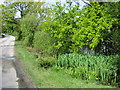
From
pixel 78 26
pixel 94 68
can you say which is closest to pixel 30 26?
pixel 78 26

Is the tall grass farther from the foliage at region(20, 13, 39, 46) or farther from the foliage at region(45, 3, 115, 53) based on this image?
the foliage at region(20, 13, 39, 46)

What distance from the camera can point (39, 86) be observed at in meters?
4.75

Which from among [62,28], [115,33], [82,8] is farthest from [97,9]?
[62,28]

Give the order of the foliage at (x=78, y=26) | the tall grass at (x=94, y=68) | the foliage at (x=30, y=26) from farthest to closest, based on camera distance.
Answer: the foliage at (x=30, y=26), the foliage at (x=78, y=26), the tall grass at (x=94, y=68)

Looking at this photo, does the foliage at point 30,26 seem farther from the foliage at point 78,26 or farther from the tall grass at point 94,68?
the tall grass at point 94,68

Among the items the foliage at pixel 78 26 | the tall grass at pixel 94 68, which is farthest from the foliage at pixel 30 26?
the tall grass at pixel 94 68

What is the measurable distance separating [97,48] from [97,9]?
2.36 metres

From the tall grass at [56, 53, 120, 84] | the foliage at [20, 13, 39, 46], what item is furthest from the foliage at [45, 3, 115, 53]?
the foliage at [20, 13, 39, 46]

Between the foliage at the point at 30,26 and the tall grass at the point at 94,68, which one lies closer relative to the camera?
the tall grass at the point at 94,68

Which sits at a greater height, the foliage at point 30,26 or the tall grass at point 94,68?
the foliage at point 30,26

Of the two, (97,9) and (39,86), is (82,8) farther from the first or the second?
(39,86)

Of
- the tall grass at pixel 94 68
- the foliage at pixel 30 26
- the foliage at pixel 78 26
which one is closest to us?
the tall grass at pixel 94 68

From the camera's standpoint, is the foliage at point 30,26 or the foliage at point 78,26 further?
the foliage at point 30,26

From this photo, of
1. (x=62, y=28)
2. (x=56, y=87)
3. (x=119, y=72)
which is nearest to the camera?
(x=56, y=87)
